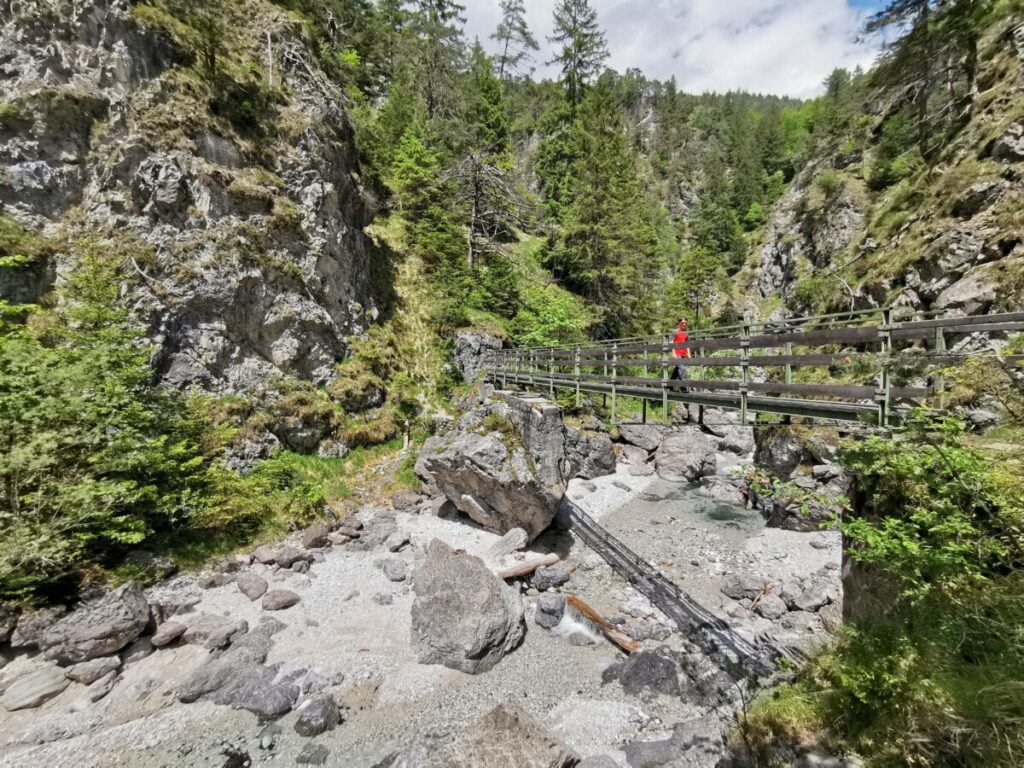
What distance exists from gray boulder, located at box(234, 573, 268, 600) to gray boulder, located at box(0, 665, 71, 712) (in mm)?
2904

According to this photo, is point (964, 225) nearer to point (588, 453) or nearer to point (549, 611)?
point (588, 453)

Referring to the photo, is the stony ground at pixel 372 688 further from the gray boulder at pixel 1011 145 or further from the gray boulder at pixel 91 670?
the gray boulder at pixel 1011 145

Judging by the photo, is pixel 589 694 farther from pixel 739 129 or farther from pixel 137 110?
pixel 739 129

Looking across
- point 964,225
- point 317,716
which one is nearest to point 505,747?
point 317,716

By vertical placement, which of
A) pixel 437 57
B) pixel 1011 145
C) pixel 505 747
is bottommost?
pixel 505 747

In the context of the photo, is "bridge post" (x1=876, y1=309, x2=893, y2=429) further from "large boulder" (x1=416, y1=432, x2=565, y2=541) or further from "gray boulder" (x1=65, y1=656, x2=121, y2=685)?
"gray boulder" (x1=65, y1=656, x2=121, y2=685)

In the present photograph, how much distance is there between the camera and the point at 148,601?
27.5 ft

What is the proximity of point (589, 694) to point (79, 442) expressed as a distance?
11.6 m

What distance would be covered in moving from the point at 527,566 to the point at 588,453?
7.56 meters

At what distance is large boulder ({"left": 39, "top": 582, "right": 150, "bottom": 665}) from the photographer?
276 inches

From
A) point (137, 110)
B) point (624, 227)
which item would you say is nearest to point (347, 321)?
point (137, 110)

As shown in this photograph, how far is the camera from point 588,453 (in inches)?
682

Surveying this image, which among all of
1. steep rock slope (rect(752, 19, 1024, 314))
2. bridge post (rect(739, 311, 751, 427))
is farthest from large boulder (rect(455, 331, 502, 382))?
steep rock slope (rect(752, 19, 1024, 314))

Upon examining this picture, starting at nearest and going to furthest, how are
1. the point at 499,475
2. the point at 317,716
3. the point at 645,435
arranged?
1. the point at 317,716
2. the point at 499,475
3. the point at 645,435
